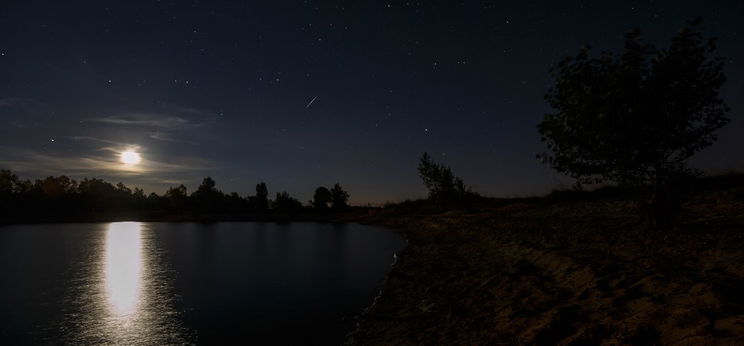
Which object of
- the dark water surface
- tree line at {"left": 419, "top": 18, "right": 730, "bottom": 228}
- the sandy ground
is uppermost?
tree line at {"left": 419, "top": 18, "right": 730, "bottom": 228}

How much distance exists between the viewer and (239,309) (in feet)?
44.3

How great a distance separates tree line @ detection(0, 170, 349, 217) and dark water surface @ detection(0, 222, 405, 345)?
96094mm

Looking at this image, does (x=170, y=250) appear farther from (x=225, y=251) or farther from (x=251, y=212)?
(x=251, y=212)

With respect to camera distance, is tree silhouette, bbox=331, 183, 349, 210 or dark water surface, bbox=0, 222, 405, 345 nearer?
dark water surface, bbox=0, 222, 405, 345

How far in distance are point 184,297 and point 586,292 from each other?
14.7 m

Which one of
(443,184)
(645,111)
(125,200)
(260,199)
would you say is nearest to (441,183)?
(443,184)

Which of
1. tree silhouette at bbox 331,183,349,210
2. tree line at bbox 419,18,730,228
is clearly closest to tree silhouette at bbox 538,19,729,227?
tree line at bbox 419,18,730,228

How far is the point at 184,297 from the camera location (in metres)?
15.2

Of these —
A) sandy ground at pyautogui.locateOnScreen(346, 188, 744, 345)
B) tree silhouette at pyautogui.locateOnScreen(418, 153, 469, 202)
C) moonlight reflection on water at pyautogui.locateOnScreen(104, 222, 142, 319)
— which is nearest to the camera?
sandy ground at pyautogui.locateOnScreen(346, 188, 744, 345)

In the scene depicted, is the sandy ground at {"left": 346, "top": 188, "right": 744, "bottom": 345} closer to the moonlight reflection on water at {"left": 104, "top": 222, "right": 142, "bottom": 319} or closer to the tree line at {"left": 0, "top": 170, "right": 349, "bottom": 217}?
the moonlight reflection on water at {"left": 104, "top": 222, "right": 142, "bottom": 319}

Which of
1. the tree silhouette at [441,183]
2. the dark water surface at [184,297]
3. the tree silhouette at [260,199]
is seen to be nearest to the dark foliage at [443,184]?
the tree silhouette at [441,183]

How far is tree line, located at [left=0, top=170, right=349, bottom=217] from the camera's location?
11194cm

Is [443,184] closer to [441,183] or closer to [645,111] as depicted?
[441,183]

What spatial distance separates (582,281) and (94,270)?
26.0 meters
